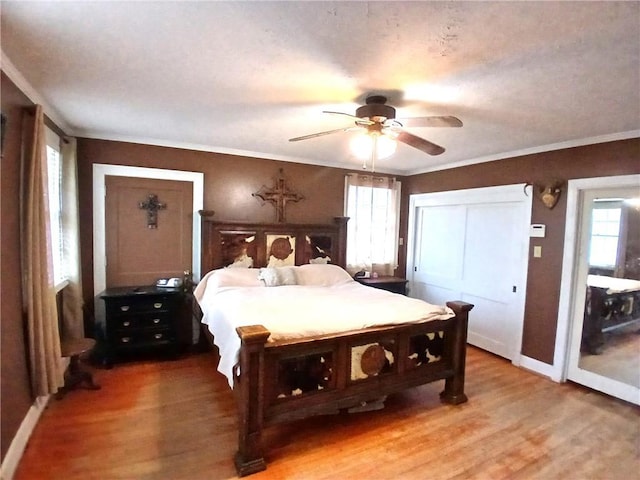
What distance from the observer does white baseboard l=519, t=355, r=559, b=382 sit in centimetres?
335

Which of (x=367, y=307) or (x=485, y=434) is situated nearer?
(x=485, y=434)

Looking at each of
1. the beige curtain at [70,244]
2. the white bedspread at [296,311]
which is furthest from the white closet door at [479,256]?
the beige curtain at [70,244]

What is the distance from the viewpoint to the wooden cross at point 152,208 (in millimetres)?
3648

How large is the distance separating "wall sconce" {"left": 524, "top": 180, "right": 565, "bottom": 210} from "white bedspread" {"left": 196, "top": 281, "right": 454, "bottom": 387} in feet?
5.50

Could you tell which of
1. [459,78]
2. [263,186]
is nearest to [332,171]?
[263,186]

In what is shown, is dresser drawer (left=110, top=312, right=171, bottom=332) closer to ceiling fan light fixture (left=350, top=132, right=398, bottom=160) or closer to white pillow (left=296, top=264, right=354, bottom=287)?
white pillow (left=296, top=264, right=354, bottom=287)

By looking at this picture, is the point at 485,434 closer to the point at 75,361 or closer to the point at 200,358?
the point at 200,358

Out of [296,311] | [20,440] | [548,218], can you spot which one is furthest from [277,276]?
[548,218]

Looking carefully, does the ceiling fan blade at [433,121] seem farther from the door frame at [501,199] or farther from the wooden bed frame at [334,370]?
the door frame at [501,199]

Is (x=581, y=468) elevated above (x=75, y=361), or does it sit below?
below

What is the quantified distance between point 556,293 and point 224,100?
11.9 ft

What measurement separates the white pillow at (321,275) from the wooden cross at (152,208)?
1731 mm

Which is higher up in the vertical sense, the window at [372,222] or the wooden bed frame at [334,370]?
the window at [372,222]

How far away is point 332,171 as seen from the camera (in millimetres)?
4660
